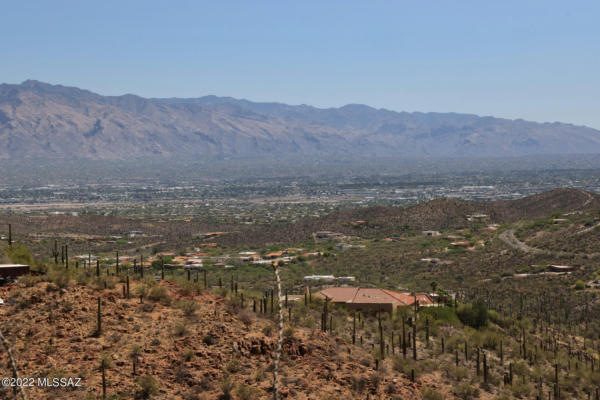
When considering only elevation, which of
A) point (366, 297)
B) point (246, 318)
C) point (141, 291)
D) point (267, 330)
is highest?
point (141, 291)

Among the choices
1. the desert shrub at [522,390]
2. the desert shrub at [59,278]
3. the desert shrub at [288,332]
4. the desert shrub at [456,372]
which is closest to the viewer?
the desert shrub at [288,332]

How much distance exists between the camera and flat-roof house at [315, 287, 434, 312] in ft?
124

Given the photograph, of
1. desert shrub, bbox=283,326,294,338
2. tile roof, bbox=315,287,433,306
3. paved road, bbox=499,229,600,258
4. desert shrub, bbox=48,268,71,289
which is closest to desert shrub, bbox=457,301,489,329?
tile roof, bbox=315,287,433,306

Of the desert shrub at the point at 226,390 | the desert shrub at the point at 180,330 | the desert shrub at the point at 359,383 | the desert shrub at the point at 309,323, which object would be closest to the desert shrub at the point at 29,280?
the desert shrub at the point at 180,330

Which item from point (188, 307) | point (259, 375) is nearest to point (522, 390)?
point (259, 375)

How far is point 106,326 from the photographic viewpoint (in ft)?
69.5

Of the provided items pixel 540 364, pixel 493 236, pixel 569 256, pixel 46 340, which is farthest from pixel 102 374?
pixel 493 236

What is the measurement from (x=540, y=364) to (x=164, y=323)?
17969mm

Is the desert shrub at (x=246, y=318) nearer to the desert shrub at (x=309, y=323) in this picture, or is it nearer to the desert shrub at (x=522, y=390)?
the desert shrub at (x=309, y=323)

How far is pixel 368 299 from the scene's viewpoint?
1566 inches

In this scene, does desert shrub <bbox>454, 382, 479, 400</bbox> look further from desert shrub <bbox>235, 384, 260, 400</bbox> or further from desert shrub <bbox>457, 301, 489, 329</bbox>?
desert shrub <bbox>457, 301, 489, 329</bbox>

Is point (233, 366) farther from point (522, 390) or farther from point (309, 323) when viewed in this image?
point (522, 390)

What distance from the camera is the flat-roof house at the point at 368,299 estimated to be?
37.7 meters

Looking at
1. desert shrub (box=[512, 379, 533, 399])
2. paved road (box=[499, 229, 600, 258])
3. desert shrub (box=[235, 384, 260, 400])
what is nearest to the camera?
desert shrub (box=[235, 384, 260, 400])
